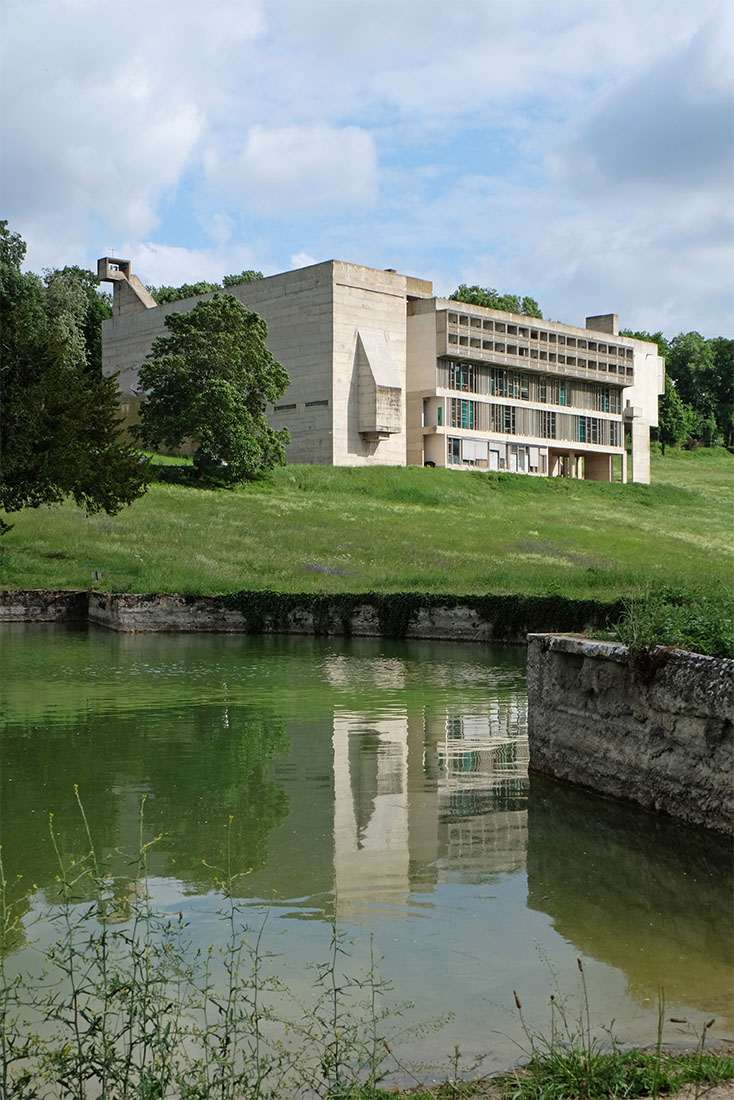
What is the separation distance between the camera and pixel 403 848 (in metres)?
9.21

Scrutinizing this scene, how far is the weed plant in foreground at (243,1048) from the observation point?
4.46 m

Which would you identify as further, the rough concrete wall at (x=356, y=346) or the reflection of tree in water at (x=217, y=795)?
the rough concrete wall at (x=356, y=346)

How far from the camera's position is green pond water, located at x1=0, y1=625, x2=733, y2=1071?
6340 millimetres

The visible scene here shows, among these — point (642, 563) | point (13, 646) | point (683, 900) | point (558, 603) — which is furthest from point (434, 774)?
point (642, 563)

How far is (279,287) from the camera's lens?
85.9m

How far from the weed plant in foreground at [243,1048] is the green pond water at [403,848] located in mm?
194

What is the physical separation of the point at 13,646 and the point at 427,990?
22.8 metres

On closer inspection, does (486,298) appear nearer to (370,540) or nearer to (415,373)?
(415,373)

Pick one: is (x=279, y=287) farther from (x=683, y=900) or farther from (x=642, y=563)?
(x=683, y=900)

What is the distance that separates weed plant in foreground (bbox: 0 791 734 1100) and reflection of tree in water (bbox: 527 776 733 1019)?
28.8 inches

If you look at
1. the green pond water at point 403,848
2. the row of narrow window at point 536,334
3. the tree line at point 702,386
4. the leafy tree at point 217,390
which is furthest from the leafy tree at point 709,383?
the green pond water at point 403,848

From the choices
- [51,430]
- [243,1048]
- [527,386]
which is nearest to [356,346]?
[527,386]

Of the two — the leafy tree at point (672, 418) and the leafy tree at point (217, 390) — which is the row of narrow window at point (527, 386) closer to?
the leafy tree at point (217, 390)

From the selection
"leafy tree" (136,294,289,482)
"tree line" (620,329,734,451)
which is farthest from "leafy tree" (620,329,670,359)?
"leafy tree" (136,294,289,482)
